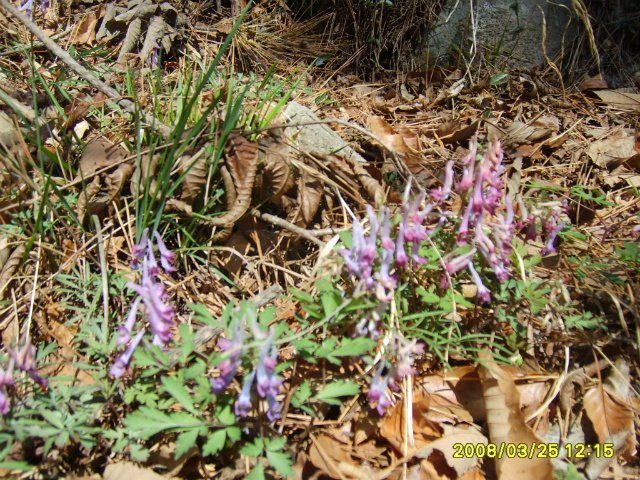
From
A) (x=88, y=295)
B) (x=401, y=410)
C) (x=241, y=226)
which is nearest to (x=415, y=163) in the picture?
(x=241, y=226)

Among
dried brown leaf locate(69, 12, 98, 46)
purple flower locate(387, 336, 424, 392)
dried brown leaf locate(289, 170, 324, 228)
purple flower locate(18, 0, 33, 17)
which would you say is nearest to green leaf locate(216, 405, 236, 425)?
purple flower locate(387, 336, 424, 392)

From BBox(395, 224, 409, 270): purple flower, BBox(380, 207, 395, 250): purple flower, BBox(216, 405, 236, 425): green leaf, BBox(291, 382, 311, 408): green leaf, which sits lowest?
BBox(216, 405, 236, 425): green leaf

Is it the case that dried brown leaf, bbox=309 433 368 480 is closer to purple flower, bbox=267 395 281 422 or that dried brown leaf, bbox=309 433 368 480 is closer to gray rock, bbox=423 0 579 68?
purple flower, bbox=267 395 281 422

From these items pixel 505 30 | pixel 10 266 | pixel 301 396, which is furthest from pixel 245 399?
pixel 505 30

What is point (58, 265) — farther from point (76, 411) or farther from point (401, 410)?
point (401, 410)

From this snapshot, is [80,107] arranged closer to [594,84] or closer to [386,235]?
[386,235]

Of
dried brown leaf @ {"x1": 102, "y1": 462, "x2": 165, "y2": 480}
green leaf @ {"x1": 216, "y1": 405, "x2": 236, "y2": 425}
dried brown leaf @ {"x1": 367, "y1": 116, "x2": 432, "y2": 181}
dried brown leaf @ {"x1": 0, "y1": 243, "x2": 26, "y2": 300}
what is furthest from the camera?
dried brown leaf @ {"x1": 367, "y1": 116, "x2": 432, "y2": 181}
